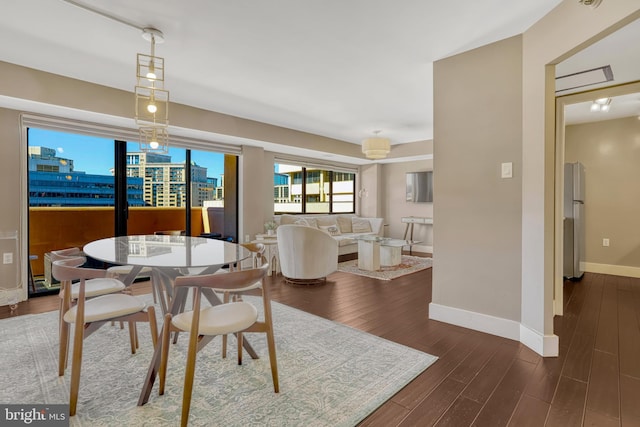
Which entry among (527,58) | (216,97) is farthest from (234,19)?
(527,58)

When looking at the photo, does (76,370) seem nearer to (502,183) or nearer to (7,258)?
(7,258)

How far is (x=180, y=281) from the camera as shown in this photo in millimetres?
1494

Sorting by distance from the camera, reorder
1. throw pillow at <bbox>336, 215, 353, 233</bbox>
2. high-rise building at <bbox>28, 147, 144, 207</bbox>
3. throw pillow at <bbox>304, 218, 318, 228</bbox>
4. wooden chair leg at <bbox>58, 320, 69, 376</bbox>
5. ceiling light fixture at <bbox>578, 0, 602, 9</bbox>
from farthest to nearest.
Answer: throw pillow at <bbox>336, 215, 353, 233</bbox> → throw pillow at <bbox>304, 218, 318, 228</bbox> → high-rise building at <bbox>28, 147, 144, 207</bbox> → wooden chair leg at <bbox>58, 320, 69, 376</bbox> → ceiling light fixture at <bbox>578, 0, 602, 9</bbox>

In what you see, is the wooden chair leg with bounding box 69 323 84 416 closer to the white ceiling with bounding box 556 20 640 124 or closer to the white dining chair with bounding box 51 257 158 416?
the white dining chair with bounding box 51 257 158 416

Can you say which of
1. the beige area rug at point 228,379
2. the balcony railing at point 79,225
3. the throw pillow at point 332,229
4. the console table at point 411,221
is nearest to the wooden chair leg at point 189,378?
the beige area rug at point 228,379

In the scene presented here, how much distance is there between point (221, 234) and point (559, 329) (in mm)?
4933

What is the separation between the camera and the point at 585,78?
9.75 ft

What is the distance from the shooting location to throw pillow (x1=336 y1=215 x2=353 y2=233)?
7.29 m

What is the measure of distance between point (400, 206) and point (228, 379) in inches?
262

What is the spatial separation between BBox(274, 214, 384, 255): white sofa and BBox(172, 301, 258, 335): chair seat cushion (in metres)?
4.24

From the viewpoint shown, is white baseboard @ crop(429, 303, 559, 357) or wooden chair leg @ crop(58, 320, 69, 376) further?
white baseboard @ crop(429, 303, 559, 357)

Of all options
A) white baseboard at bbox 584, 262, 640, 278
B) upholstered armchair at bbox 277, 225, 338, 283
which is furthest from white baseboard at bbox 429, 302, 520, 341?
white baseboard at bbox 584, 262, 640, 278

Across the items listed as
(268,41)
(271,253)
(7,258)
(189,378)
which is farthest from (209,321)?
(271,253)

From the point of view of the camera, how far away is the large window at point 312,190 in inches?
291
